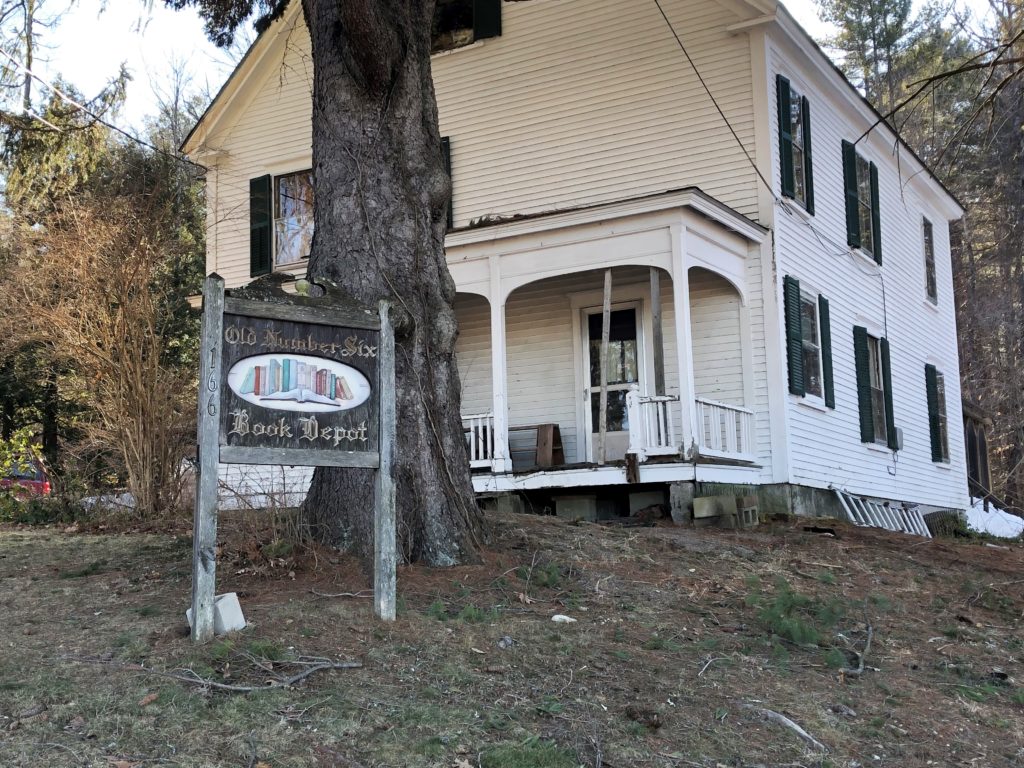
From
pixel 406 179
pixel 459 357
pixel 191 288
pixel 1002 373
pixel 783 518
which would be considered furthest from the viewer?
pixel 1002 373

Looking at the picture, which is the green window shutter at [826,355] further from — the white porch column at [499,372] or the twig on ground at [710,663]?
the twig on ground at [710,663]

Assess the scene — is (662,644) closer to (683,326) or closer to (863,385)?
(683,326)

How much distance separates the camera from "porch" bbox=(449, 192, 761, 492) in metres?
11.4

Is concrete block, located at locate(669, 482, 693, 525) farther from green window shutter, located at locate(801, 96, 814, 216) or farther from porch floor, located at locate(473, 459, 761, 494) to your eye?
green window shutter, located at locate(801, 96, 814, 216)

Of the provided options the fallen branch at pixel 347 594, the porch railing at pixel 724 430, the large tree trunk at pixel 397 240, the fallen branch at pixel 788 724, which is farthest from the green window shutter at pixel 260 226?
the fallen branch at pixel 788 724

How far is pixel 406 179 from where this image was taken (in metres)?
7.01

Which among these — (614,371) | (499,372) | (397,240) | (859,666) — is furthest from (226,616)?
(614,371)

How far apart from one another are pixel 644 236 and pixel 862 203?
6.11 metres

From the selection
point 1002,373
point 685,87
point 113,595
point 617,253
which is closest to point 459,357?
point 617,253

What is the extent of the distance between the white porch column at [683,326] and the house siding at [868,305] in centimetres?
184

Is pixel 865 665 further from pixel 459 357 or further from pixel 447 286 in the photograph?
pixel 459 357

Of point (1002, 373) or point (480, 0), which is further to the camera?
point (1002, 373)

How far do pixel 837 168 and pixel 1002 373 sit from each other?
15.2 metres

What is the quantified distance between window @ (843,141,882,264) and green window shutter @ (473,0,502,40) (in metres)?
5.42
